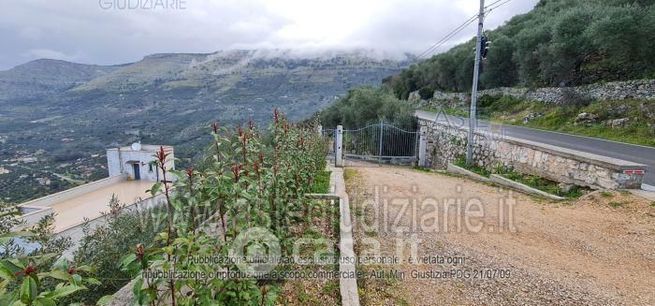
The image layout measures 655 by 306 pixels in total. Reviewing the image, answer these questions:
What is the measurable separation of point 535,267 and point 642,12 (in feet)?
65.0

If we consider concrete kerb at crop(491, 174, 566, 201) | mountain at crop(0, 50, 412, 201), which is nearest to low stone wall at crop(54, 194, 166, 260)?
mountain at crop(0, 50, 412, 201)

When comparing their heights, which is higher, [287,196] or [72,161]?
[287,196]

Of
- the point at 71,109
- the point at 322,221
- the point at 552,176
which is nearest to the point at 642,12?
the point at 552,176

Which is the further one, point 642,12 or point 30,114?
point 30,114

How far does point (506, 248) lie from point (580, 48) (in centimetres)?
2037

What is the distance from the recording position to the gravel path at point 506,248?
3.36 metres

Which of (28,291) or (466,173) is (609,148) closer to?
(466,173)

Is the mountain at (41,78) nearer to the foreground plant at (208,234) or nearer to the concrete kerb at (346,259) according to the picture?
the concrete kerb at (346,259)

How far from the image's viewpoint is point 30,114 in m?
48.7

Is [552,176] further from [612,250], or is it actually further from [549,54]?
[549,54]

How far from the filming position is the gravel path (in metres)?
3.36

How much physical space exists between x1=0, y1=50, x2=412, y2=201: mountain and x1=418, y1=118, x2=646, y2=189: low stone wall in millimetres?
6458

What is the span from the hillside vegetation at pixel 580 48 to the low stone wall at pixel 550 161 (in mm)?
10814

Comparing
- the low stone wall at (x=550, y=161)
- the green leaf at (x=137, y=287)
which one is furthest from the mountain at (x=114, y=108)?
the low stone wall at (x=550, y=161)
